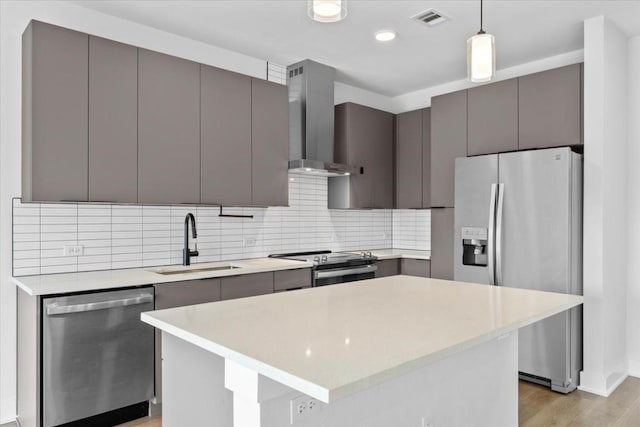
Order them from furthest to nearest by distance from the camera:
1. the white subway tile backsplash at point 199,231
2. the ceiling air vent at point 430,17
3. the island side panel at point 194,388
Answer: the ceiling air vent at point 430,17
the white subway tile backsplash at point 199,231
the island side panel at point 194,388

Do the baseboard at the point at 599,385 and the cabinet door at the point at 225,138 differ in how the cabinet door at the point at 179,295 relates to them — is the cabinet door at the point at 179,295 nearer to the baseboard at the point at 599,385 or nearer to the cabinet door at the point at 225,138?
the cabinet door at the point at 225,138

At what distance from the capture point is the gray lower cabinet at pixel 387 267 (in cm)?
443

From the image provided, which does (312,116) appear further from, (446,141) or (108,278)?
(108,278)

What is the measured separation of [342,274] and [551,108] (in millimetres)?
2168

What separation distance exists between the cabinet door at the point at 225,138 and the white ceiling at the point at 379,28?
400 mm

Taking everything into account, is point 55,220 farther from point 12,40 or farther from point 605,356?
point 605,356

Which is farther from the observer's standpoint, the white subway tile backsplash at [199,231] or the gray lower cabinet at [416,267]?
the gray lower cabinet at [416,267]

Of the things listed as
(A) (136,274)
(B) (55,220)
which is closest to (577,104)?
(A) (136,274)

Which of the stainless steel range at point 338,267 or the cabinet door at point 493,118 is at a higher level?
the cabinet door at point 493,118

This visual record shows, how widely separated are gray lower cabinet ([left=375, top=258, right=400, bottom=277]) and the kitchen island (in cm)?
189

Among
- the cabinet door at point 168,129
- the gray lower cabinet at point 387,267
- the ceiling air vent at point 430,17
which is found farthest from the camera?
the gray lower cabinet at point 387,267

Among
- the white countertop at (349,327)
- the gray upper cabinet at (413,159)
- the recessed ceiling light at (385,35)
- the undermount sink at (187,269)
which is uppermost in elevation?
the recessed ceiling light at (385,35)

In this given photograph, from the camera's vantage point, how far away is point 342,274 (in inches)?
156

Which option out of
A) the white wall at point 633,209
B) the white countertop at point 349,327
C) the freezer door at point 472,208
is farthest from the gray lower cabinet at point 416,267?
the white countertop at point 349,327
